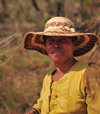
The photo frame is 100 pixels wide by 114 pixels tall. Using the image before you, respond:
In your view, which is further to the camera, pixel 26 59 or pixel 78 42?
pixel 26 59

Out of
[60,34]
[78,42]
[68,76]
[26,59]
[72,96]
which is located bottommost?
[26,59]

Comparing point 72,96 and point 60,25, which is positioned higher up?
point 60,25

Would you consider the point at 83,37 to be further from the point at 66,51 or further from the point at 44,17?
the point at 44,17

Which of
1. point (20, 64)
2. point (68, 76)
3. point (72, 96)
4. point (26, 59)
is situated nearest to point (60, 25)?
point (68, 76)

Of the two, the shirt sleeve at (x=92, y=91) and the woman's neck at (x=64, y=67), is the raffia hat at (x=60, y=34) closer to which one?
the woman's neck at (x=64, y=67)

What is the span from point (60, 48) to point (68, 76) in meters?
0.26

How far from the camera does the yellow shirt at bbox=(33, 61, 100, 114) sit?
1.45 metres

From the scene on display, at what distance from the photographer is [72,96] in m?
1.51

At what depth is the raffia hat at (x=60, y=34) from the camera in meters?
1.62

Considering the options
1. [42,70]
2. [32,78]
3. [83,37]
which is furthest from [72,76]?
[42,70]

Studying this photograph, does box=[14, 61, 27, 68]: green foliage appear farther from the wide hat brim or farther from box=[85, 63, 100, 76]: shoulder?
box=[85, 63, 100, 76]: shoulder

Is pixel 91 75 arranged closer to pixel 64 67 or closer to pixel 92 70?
pixel 92 70

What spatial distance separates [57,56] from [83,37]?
1.15 ft

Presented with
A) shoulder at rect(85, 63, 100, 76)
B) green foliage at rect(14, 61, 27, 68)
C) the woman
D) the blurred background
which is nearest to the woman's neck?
the woman
